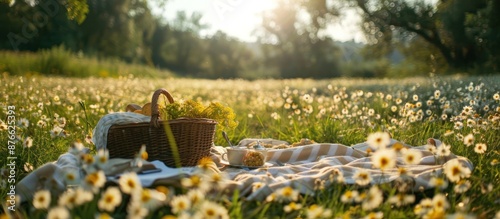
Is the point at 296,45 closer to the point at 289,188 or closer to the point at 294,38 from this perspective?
the point at 294,38

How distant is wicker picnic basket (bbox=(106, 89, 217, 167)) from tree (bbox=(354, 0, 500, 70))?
18243 millimetres

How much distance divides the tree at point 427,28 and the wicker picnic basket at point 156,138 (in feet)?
59.9

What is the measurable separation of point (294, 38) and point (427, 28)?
68.3 ft

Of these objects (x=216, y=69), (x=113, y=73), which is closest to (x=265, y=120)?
(x=113, y=73)

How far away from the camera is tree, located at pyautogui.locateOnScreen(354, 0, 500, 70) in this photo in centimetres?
2184

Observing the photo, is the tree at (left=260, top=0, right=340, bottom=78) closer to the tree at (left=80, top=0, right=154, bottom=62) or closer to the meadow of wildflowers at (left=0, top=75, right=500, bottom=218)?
the tree at (left=80, top=0, right=154, bottom=62)

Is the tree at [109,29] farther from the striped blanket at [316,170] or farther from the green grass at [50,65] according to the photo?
the striped blanket at [316,170]

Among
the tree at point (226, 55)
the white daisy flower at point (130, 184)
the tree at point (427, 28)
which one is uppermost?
the tree at point (427, 28)

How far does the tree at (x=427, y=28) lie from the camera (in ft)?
71.7

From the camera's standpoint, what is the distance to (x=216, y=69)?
185 ft

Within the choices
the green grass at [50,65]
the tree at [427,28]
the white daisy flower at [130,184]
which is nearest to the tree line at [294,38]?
the tree at [427,28]

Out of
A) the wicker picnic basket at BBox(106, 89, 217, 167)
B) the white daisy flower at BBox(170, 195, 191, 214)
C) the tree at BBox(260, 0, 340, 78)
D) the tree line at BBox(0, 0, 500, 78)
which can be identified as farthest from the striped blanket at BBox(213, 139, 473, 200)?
the tree at BBox(260, 0, 340, 78)

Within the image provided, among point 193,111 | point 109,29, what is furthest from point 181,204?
point 109,29

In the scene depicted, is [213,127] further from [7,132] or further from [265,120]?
[265,120]
